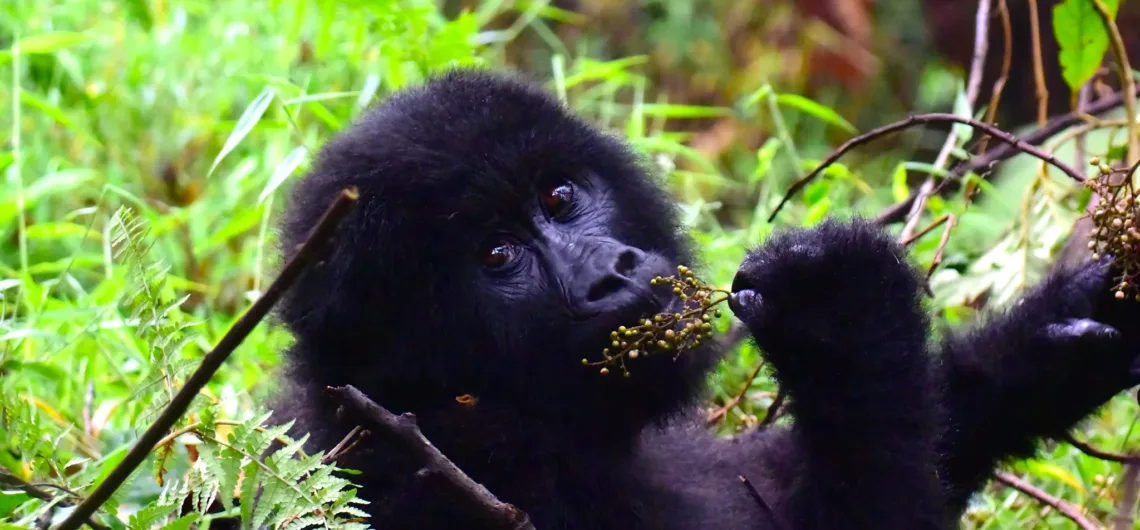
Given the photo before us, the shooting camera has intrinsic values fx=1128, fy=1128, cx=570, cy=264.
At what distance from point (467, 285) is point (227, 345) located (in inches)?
34.6

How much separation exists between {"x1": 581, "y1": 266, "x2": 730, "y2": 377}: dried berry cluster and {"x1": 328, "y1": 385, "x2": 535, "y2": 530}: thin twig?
0.32 meters

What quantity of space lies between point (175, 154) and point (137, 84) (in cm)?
30

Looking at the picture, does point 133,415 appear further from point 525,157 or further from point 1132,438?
point 1132,438

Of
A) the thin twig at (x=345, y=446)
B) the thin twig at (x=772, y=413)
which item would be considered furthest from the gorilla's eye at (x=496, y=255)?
the thin twig at (x=772, y=413)

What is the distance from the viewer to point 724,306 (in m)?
2.79

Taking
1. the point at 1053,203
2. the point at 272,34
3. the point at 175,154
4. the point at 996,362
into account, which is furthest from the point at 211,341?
the point at 1053,203

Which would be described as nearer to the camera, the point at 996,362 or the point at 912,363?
the point at 912,363

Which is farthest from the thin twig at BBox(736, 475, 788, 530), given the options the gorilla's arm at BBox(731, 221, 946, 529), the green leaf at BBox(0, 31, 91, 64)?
the green leaf at BBox(0, 31, 91, 64)

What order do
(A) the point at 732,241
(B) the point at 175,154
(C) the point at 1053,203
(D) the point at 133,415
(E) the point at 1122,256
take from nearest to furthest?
(E) the point at 1122,256, (D) the point at 133,415, (C) the point at 1053,203, (A) the point at 732,241, (B) the point at 175,154

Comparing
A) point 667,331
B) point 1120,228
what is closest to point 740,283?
point 667,331

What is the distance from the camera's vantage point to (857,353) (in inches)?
70.3

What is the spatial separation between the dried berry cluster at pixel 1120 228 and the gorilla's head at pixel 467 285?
694 millimetres

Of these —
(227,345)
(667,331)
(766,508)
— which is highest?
(227,345)

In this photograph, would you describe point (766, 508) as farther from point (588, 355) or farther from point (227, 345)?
point (227, 345)
